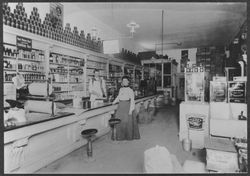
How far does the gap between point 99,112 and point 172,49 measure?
9.35m

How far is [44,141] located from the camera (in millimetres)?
2807

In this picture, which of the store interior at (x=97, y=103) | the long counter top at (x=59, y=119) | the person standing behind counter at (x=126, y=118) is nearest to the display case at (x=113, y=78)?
the store interior at (x=97, y=103)

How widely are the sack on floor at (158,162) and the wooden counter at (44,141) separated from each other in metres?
1.57

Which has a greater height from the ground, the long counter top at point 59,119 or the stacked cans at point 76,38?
the stacked cans at point 76,38

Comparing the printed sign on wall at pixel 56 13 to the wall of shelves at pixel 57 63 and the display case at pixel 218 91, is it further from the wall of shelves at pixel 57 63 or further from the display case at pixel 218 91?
the display case at pixel 218 91

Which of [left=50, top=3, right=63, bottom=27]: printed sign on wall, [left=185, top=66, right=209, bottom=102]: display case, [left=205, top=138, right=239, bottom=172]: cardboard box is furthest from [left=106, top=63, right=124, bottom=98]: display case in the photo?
[left=205, top=138, right=239, bottom=172]: cardboard box

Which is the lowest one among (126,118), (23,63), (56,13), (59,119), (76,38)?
(126,118)

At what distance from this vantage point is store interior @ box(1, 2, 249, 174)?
8.26ft

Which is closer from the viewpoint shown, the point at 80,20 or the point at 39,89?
the point at 39,89

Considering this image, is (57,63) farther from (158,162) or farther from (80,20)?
(158,162)

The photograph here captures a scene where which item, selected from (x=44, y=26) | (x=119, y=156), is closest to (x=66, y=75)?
(x=44, y=26)

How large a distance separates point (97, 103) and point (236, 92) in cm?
299

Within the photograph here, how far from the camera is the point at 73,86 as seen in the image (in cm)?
498

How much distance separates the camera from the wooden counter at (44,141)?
7.52ft
